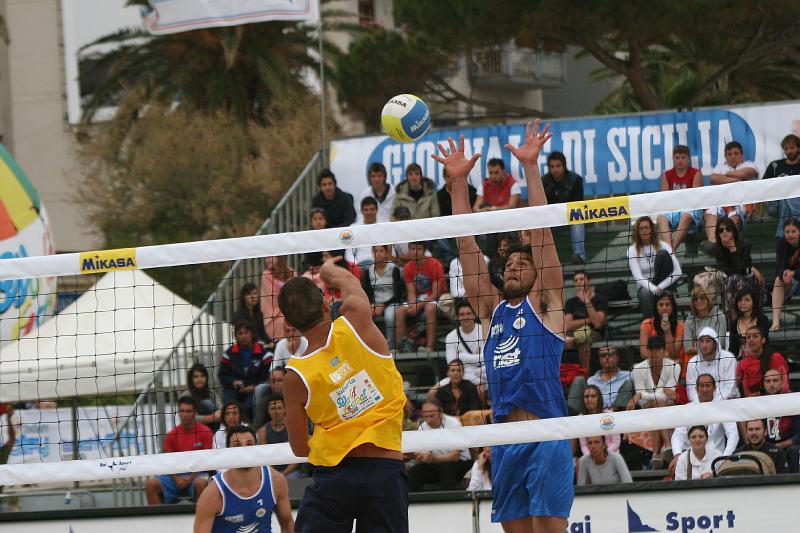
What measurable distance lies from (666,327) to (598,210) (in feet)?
11.4

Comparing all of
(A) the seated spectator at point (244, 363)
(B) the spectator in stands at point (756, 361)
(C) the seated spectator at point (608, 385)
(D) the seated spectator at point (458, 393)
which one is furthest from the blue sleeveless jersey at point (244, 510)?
(B) the spectator in stands at point (756, 361)

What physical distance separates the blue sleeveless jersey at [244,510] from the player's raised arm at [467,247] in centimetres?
182

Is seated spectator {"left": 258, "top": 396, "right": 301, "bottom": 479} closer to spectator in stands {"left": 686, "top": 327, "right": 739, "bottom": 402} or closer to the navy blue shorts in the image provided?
spectator in stands {"left": 686, "top": 327, "right": 739, "bottom": 402}

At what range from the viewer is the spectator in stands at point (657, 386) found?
9.61 m

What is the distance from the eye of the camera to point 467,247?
293 inches

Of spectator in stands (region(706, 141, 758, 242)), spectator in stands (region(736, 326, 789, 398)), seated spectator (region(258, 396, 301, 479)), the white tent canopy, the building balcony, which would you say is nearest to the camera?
spectator in stands (region(736, 326, 789, 398))

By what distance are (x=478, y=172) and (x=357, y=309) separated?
8908mm

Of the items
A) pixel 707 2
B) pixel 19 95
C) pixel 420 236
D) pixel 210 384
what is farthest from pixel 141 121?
pixel 420 236

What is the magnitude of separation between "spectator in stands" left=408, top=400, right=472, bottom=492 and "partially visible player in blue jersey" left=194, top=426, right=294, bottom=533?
194 centimetres

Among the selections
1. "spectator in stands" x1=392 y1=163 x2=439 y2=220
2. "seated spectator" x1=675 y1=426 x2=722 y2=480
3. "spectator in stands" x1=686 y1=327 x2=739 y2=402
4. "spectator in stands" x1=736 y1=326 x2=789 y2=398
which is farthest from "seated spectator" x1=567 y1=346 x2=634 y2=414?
"spectator in stands" x1=392 y1=163 x2=439 y2=220

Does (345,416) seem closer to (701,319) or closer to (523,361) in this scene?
(523,361)

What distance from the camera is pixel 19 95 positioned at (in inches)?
1438

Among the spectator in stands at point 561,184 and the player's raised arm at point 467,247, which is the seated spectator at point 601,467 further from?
the spectator in stands at point 561,184

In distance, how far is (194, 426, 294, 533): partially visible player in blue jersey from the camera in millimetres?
7664
